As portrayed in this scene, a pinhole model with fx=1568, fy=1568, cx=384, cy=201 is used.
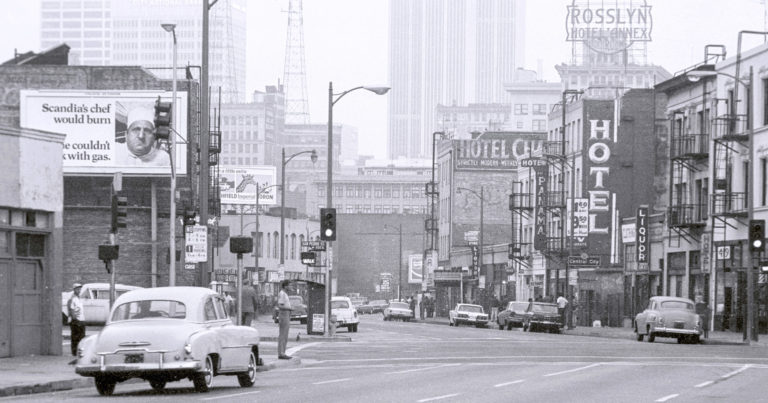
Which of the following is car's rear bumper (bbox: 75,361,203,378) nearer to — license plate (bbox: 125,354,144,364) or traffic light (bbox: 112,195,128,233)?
license plate (bbox: 125,354,144,364)

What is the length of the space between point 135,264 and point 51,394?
46.7 metres

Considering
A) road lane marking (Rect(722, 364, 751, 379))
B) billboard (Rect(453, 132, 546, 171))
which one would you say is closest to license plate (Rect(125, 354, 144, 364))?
road lane marking (Rect(722, 364, 751, 379))

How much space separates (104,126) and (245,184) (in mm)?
53679

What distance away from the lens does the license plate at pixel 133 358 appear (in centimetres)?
2278

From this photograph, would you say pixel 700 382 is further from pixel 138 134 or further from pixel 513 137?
pixel 513 137

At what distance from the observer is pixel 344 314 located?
63.4 meters

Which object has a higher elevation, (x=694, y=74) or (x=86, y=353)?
(x=694, y=74)

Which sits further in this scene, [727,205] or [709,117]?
[709,117]

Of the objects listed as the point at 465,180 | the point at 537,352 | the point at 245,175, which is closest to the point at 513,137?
the point at 465,180

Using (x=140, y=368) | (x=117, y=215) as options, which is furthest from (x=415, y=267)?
(x=140, y=368)

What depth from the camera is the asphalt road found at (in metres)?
23.0

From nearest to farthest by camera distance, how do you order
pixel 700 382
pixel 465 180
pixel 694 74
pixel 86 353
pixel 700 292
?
pixel 86 353, pixel 700 382, pixel 694 74, pixel 700 292, pixel 465 180

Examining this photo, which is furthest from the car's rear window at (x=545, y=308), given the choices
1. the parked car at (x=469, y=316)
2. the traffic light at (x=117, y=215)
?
the traffic light at (x=117, y=215)

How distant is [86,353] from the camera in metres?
23.1
